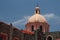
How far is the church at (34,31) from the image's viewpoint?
108ft

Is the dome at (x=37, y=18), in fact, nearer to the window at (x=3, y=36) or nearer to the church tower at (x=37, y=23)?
the church tower at (x=37, y=23)

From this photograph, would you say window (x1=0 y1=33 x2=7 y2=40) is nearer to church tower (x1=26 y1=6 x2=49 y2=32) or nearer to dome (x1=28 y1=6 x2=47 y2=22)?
church tower (x1=26 y1=6 x2=49 y2=32)

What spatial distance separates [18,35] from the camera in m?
35.7

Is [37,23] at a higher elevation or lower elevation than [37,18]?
lower

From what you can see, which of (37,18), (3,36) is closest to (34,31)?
(37,18)

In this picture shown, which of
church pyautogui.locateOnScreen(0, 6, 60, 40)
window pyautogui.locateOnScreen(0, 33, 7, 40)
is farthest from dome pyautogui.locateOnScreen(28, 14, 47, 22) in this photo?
window pyautogui.locateOnScreen(0, 33, 7, 40)

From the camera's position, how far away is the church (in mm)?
32906

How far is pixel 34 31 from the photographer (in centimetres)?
4222

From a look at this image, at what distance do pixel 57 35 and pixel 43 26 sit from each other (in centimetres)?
434

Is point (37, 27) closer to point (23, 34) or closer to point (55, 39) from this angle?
point (55, 39)

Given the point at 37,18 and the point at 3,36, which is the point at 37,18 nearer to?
the point at 37,18

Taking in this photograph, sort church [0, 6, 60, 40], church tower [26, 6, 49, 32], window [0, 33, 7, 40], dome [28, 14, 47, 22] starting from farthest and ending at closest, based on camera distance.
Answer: dome [28, 14, 47, 22] → church tower [26, 6, 49, 32] → church [0, 6, 60, 40] → window [0, 33, 7, 40]

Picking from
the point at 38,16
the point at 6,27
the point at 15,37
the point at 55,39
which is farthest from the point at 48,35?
the point at 6,27

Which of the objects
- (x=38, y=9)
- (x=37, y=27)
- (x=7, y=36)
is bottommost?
(x=7, y=36)
